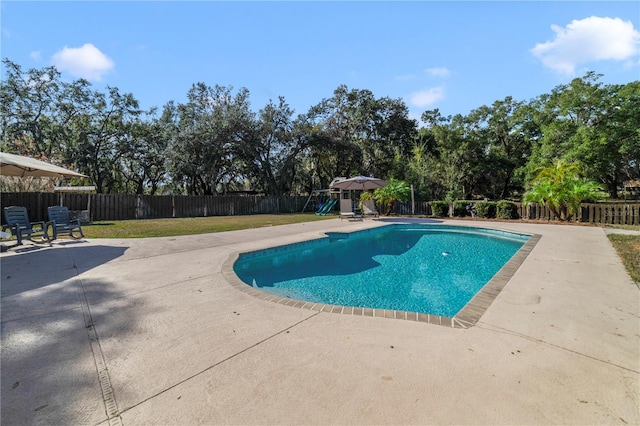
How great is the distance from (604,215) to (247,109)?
63.7 feet

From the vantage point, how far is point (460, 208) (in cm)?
1459

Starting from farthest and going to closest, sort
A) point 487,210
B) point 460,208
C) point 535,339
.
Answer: point 460,208 < point 487,210 < point 535,339

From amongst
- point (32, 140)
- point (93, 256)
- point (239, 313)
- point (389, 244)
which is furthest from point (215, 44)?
point (32, 140)

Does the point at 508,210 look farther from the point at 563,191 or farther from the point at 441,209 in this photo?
the point at 441,209

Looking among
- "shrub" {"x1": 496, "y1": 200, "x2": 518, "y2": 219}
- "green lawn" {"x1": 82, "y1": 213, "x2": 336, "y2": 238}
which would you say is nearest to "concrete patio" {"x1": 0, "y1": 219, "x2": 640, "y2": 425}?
"green lawn" {"x1": 82, "y1": 213, "x2": 336, "y2": 238}

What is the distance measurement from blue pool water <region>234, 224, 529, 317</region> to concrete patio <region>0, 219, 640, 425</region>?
3.84 ft

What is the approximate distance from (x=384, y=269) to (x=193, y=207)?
14.7 meters

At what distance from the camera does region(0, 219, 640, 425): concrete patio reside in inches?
61.2

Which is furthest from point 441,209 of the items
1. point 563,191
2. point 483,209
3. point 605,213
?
point 605,213

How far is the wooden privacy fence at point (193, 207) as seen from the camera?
10.7m

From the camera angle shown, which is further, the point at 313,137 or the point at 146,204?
the point at 313,137

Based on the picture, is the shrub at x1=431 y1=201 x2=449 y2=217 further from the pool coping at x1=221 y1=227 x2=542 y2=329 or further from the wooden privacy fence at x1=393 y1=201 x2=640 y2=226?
the pool coping at x1=221 y1=227 x2=542 y2=329

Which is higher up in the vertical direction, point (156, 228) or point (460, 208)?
point (460, 208)

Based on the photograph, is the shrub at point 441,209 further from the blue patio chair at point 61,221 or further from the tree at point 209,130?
the blue patio chair at point 61,221
